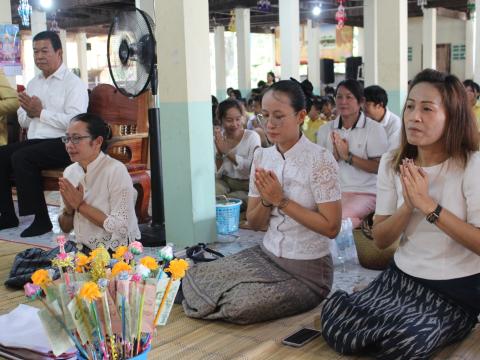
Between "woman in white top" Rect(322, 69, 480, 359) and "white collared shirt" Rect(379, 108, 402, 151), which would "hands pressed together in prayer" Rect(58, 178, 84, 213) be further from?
"white collared shirt" Rect(379, 108, 402, 151)

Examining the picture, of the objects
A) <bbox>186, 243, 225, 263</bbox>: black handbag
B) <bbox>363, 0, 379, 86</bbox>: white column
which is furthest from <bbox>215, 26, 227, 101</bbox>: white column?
<bbox>186, 243, 225, 263</bbox>: black handbag

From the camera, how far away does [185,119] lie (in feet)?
13.6

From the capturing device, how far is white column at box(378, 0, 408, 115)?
635 centimetres

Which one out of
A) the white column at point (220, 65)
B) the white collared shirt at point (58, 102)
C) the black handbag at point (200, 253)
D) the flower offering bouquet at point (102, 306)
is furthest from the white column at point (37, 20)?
the flower offering bouquet at point (102, 306)

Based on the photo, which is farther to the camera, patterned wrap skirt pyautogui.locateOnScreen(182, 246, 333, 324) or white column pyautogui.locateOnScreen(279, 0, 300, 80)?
white column pyautogui.locateOnScreen(279, 0, 300, 80)

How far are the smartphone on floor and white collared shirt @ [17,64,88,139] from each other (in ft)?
8.65

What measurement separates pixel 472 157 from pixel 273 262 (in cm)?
102

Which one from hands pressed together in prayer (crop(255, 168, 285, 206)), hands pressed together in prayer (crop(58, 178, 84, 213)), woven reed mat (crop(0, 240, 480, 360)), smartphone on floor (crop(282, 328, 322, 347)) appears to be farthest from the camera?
hands pressed together in prayer (crop(58, 178, 84, 213))

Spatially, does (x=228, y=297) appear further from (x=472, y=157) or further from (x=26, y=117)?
(x=26, y=117)

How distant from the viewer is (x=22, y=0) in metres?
7.68

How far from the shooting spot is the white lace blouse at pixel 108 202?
10.6 feet

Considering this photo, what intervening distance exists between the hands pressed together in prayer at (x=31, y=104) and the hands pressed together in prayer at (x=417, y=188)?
3127 millimetres

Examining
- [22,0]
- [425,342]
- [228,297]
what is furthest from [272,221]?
[22,0]

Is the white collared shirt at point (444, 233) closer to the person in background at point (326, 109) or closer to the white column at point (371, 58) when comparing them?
the person in background at point (326, 109)
